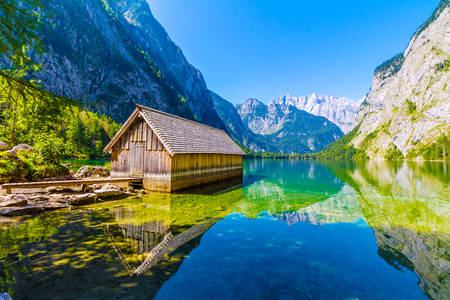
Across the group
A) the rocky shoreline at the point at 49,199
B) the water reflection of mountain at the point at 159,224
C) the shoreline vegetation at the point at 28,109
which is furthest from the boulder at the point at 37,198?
the shoreline vegetation at the point at 28,109

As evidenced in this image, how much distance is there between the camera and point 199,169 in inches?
942

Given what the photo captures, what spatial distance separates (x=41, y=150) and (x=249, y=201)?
67.1 ft

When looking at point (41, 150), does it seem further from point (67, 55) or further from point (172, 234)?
point (67, 55)

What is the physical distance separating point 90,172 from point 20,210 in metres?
13.7

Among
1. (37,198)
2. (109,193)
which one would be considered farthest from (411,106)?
(37,198)

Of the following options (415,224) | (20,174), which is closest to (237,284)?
(415,224)

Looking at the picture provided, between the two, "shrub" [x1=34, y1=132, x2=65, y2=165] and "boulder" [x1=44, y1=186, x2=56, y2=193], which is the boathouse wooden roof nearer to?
"shrub" [x1=34, y1=132, x2=65, y2=165]

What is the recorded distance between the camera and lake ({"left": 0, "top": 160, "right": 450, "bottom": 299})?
6098 millimetres

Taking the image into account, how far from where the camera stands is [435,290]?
6477 millimetres

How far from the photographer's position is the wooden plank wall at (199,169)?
1997 cm

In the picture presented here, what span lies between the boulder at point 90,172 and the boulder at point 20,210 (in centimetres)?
1137

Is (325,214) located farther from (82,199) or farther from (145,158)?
(82,199)

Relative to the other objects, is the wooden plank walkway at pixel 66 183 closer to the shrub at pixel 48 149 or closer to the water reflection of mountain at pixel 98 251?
the water reflection of mountain at pixel 98 251

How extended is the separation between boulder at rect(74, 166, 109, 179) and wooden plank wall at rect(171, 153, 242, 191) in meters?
11.2
